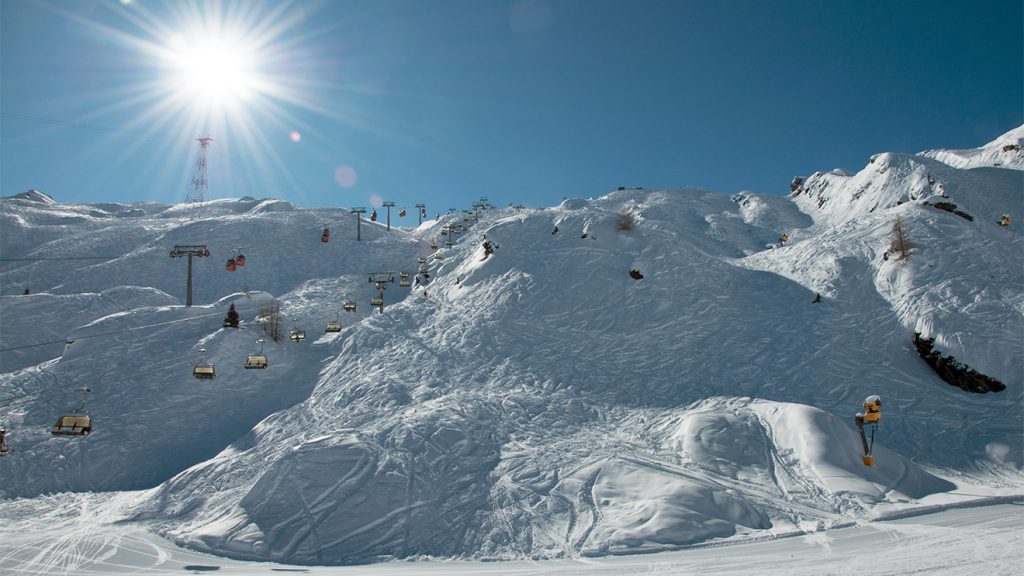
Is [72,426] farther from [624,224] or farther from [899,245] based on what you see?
[899,245]

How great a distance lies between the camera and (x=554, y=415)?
2294 centimetres

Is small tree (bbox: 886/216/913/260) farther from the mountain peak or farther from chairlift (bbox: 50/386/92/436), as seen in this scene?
the mountain peak

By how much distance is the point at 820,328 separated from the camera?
92.8 feet

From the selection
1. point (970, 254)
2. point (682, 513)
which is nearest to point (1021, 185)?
point (970, 254)

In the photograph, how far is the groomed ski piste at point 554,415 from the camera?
14688mm

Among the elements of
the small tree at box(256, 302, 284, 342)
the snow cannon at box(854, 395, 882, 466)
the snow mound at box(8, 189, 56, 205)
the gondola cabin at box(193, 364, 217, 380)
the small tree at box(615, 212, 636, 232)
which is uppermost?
the snow mound at box(8, 189, 56, 205)

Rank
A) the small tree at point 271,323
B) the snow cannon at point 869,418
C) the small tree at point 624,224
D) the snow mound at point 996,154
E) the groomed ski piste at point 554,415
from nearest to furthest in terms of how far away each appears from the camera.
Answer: the groomed ski piste at point 554,415 < the snow cannon at point 869,418 < the small tree at point 271,323 < the small tree at point 624,224 < the snow mound at point 996,154

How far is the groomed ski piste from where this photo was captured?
14688mm

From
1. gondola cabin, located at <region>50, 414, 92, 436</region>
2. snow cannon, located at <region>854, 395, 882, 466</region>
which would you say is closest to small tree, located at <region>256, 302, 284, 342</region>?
gondola cabin, located at <region>50, 414, 92, 436</region>

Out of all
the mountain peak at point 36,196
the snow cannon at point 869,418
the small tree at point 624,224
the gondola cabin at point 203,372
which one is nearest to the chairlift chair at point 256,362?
the gondola cabin at point 203,372

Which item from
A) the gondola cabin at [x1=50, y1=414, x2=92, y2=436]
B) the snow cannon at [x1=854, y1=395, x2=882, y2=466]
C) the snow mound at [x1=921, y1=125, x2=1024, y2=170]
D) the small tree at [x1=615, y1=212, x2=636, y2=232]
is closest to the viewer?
the snow cannon at [x1=854, y1=395, x2=882, y2=466]

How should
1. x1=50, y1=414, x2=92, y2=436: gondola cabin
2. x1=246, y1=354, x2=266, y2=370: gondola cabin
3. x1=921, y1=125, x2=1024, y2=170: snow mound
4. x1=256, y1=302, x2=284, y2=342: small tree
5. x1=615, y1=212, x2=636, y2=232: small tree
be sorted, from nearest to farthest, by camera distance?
x1=50, y1=414, x2=92, y2=436: gondola cabin → x1=246, y1=354, x2=266, y2=370: gondola cabin → x1=256, y1=302, x2=284, y2=342: small tree → x1=615, y1=212, x2=636, y2=232: small tree → x1=921, y1=125, x2=1024, y2=170: snow mound

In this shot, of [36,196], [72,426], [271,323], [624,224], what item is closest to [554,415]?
[72,426]

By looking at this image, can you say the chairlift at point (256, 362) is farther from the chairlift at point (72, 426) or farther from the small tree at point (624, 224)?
the small tree at point (624, 224)
